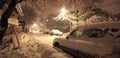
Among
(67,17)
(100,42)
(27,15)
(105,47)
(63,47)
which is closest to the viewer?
(105,47)

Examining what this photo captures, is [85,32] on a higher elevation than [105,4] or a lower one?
lower

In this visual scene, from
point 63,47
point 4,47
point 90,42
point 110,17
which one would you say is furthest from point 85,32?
point 110,17

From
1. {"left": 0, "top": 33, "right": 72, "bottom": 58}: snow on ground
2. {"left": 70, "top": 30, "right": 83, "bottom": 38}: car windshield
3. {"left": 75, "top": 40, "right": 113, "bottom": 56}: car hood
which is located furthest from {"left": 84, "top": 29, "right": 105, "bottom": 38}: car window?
{"left": 0, "top": 33, "right": 72, "bottom": 58}: snow on ground

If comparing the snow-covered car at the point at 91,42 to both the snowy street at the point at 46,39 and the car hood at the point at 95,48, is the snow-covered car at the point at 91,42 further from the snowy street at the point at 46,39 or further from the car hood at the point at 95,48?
the snowy street at the point at 46,39

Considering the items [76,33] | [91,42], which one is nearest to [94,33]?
[91,42]

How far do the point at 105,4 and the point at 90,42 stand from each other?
17.6 metres

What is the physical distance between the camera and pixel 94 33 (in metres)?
6.70

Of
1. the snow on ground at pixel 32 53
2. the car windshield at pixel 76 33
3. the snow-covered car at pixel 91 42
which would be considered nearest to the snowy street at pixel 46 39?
the snow on ground at pixel 32 53

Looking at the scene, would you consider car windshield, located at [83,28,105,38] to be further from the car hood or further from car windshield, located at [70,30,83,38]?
car windshield, located at [70,30,83,38]

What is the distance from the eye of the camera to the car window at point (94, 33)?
249 inches

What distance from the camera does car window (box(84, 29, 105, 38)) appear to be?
633cm

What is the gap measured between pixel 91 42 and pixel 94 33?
488 mm

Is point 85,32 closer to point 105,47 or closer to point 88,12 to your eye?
point 105,47

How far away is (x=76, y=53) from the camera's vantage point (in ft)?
24.5
